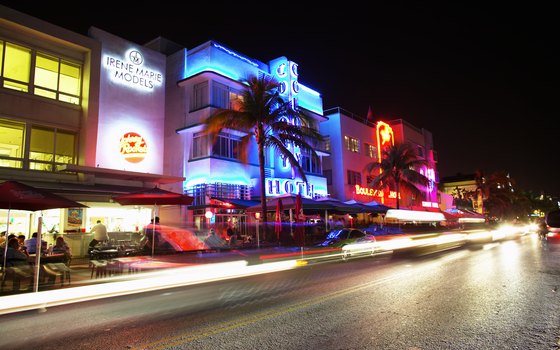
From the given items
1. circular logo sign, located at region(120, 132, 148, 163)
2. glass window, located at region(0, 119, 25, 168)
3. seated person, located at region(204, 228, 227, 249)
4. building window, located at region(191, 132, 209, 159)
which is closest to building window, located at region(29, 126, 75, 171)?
glass window, located at region(0, 119, 25, 168)

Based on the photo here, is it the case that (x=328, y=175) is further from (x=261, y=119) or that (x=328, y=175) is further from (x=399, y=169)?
(x=261, y=119)

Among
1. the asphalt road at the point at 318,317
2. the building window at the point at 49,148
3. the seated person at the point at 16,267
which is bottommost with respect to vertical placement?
the asphalt road at the point at 318,317

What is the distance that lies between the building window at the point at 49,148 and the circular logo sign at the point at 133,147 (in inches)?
106

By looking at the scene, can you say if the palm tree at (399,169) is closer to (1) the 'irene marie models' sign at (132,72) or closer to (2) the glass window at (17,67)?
(1) the 'irene marie models' sign at (132,72)

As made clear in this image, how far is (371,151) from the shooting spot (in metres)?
41.8

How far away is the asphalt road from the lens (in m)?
5.29

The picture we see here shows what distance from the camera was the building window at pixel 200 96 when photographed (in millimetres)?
24686

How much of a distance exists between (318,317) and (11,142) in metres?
18.4

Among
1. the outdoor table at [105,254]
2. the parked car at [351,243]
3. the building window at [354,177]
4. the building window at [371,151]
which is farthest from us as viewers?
the building window at [371,151]

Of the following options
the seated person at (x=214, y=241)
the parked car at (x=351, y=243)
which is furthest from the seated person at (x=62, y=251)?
the parked car at (x=351, y=243)

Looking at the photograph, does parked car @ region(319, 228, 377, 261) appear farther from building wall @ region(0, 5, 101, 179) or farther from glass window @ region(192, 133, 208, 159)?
building wall @ region(0, 5, 101, 179)

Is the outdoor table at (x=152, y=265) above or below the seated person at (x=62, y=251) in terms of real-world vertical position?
below

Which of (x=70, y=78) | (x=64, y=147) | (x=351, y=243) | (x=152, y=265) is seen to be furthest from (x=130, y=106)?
(x=351, y=243)

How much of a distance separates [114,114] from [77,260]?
9814mm
